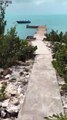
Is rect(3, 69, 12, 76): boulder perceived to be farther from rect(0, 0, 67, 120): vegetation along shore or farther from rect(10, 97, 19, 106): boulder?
rect(10, 97, 19, 106): boulder

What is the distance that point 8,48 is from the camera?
12.7 metres

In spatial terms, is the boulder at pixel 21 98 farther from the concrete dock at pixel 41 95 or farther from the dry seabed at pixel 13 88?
the concrete dock at pixel 41 95

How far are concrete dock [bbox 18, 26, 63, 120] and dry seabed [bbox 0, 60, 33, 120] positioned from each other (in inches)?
6.5

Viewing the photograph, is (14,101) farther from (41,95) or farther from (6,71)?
(6,71)

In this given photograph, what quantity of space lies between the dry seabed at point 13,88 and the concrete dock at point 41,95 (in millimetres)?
164

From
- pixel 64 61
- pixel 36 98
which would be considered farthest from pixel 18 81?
pixel 36 98

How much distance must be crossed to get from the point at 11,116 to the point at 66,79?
238 centimetres

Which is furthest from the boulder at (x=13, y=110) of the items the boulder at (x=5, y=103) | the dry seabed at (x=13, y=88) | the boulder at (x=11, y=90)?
the boulder at (x=11, y=90)

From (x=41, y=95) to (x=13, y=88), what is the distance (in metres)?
1.29

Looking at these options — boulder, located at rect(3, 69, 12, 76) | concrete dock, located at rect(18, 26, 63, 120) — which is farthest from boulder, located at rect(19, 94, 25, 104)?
boulder, located at rect(3, 69, 12, 76)

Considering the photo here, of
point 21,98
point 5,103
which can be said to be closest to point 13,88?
point 21,98

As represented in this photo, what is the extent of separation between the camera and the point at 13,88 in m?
9.53

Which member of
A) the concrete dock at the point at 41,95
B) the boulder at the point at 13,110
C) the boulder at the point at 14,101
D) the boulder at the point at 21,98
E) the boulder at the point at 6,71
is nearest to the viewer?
the concrete dock at the point at 41,95

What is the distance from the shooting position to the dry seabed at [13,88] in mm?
7500
